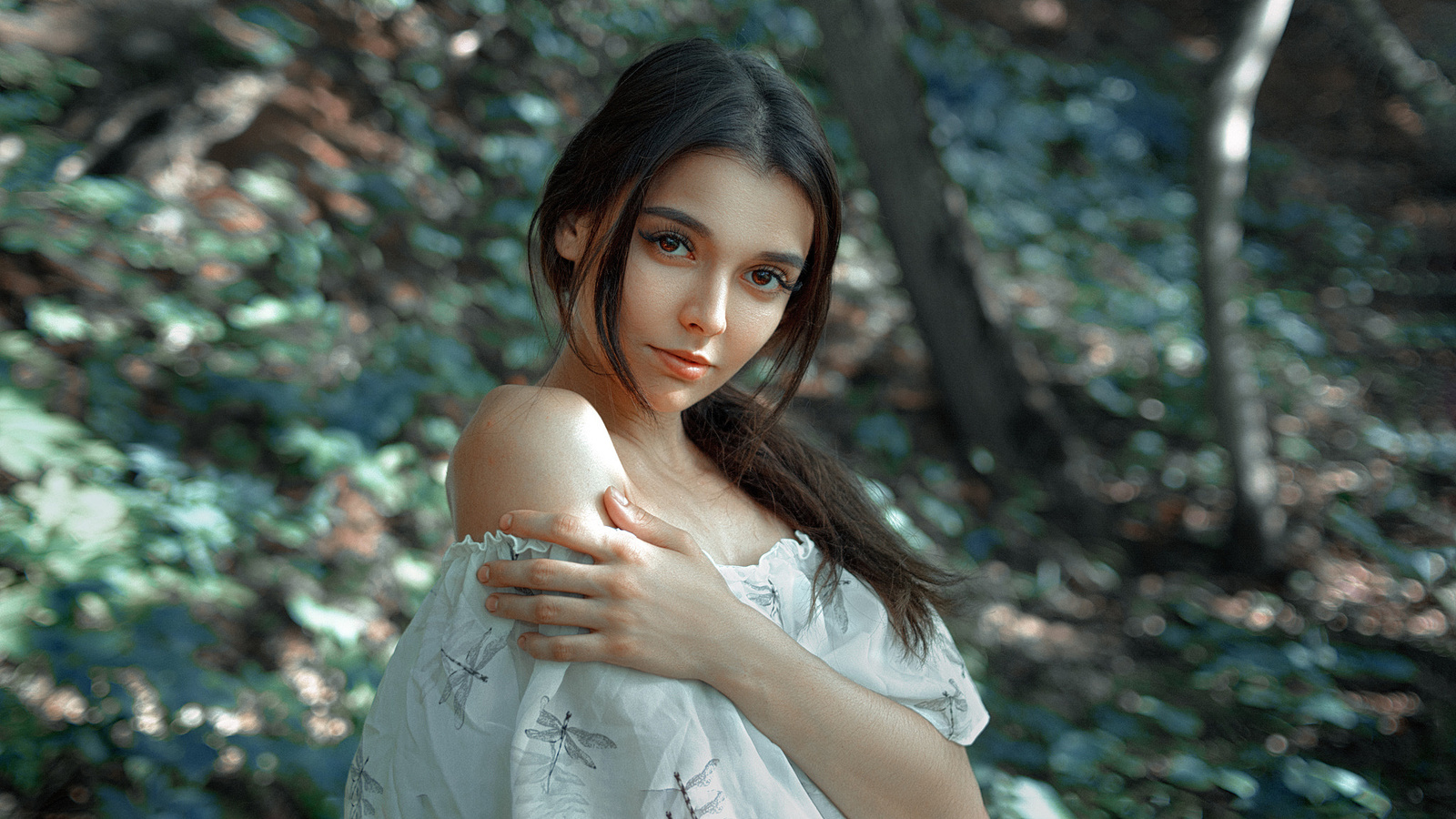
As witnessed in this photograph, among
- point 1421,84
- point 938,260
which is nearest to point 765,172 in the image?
point 938,260

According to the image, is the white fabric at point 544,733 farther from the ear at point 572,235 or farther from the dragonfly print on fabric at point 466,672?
the ear at point 572,235

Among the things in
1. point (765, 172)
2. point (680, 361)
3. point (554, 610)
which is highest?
point (765, 172)

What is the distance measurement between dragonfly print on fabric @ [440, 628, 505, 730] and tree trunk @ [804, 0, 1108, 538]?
10.9 ft

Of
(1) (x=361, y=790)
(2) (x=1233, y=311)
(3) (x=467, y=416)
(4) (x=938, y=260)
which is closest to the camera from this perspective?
(1) (x=361, y=790)

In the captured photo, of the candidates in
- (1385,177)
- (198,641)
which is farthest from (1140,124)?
(198,641)

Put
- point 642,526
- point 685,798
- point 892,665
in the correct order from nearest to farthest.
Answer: point 685,798
point 642,526
point 892,665

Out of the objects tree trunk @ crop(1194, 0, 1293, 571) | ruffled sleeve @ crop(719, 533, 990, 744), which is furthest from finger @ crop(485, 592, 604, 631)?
tree trunk @ crop(1194, 0, 1293, 571)

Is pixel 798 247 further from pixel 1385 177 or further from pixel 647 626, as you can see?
pixel 1385 177

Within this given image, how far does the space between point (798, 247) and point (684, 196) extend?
183 millimetres

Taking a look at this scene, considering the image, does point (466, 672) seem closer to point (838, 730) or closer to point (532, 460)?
point (532, 460)

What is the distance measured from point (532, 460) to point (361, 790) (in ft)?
1.73

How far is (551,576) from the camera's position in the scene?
104cm

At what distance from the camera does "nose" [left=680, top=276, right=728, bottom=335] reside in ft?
3.84

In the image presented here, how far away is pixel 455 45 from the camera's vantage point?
441 centimetres
